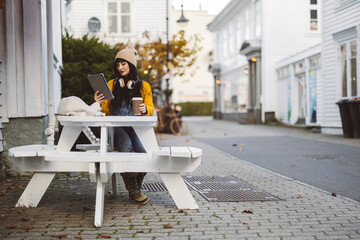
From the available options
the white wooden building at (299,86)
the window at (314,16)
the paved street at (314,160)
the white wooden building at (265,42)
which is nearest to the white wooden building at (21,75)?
the paved street at (314,160)

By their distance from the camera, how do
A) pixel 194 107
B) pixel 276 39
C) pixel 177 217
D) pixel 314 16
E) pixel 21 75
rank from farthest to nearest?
pixel 194 107, pixel 276 39, pixel 314 16, pixel 21 75, pixel 177 217

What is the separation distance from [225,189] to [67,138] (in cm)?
245

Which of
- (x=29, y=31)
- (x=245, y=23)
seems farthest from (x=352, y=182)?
(x=245, y=23)

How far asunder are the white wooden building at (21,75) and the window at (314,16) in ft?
47.2

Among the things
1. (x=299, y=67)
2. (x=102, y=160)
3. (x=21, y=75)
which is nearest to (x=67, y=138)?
(x=102, y=160)

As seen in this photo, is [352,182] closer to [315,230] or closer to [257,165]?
[257,165]

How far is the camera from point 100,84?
4.59m

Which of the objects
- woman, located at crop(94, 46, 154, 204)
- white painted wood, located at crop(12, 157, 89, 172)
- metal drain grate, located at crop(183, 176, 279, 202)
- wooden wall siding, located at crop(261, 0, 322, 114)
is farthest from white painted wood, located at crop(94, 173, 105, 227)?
wooden wall siding, located at crop(261, 0, 322, 114)

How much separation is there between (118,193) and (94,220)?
1578 mm

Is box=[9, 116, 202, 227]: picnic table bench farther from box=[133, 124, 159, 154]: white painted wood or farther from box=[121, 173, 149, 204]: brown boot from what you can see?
box=[121, 173, 149, 204]: brown boot

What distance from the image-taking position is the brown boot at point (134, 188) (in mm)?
5236

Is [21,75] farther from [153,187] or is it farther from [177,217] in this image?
[177,217]

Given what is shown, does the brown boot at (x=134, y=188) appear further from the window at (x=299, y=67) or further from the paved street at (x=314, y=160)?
the window at (x=299, y=67)

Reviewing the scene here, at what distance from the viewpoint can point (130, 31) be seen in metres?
25.3
